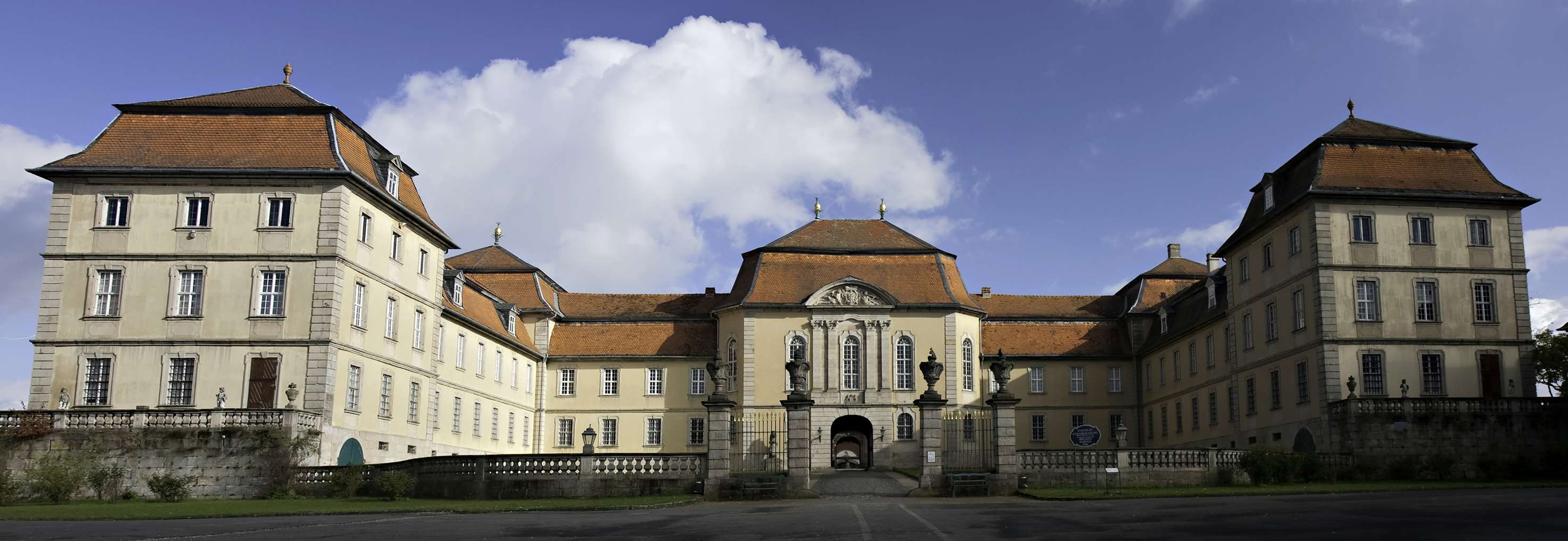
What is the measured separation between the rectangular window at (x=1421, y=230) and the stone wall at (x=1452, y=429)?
217 inches

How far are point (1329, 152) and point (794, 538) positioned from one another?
29.9m

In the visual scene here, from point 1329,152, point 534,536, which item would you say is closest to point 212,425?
point 534,536

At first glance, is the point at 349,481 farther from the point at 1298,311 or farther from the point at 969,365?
the point at 969,365

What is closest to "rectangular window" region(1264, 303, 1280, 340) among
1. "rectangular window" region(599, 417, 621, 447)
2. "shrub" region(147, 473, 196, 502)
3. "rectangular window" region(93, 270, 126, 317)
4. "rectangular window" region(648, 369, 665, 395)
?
"rectangular window" region(648, 369, 665, 395)

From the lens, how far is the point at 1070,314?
61625 millimetres

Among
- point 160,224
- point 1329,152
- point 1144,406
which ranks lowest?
point 1144,406

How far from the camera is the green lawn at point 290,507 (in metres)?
26.1

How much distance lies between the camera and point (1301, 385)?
41.0 meters

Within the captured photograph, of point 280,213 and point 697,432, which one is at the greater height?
point 280,213

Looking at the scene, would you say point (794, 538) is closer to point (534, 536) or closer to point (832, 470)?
point (534, 536)

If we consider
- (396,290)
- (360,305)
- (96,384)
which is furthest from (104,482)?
(396,290)

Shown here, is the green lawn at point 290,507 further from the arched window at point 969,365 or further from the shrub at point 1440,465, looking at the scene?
the arched window at point 969,365

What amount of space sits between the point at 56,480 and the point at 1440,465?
3775 centimetres

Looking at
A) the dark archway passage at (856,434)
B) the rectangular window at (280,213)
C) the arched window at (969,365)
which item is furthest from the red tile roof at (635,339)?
the rectangular window at (280,213)
